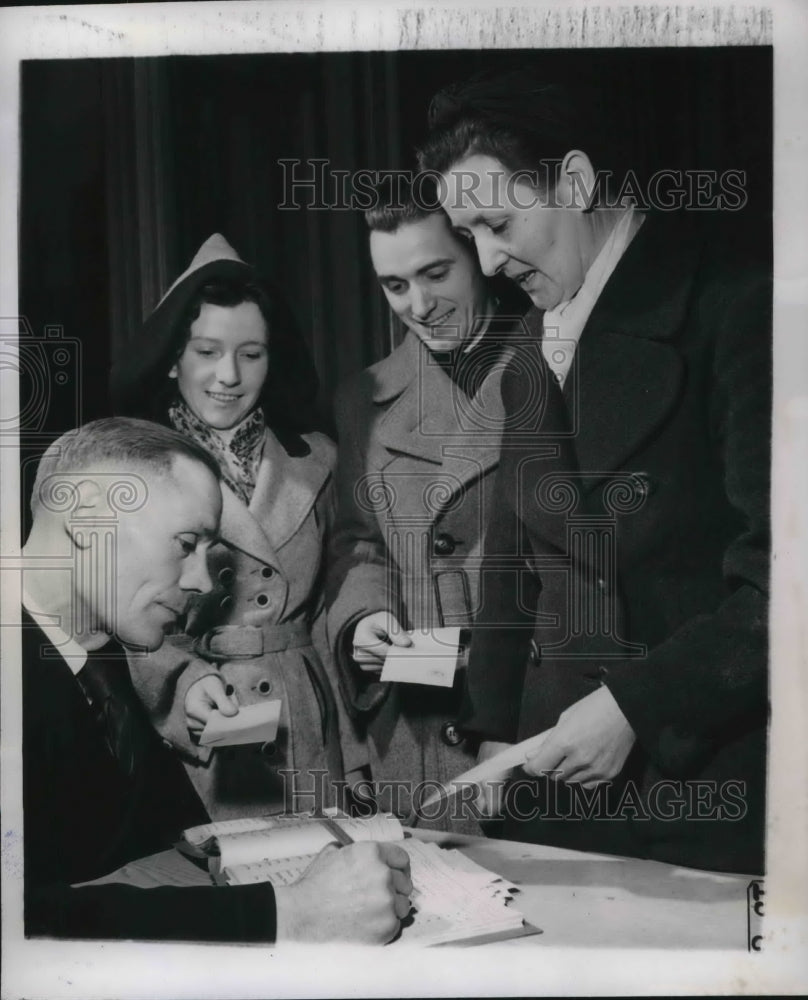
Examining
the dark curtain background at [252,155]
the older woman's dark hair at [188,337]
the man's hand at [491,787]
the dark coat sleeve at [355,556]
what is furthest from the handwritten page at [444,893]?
the dark curtain background at [252,155]

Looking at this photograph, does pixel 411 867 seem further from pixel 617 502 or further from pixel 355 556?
pixel 617 502

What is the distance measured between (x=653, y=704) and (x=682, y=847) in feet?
1.11

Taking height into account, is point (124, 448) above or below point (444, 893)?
above

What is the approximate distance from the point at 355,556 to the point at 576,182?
0.96 metres

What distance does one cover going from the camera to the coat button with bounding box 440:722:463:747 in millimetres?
2342

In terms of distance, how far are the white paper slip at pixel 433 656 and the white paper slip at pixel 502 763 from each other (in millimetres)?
195

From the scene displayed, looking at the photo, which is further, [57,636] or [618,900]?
[57,636]

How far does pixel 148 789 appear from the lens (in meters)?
2.39

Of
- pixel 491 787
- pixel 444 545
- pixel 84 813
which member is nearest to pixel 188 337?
pixel 444 545

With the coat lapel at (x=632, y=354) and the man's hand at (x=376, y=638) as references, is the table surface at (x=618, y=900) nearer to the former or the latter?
the man's hand at (x=376, y=638)

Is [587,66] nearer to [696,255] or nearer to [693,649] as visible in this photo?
[696,255]

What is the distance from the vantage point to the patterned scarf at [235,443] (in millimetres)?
2387

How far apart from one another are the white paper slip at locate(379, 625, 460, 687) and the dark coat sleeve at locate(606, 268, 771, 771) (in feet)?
1.15

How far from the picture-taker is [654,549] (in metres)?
2.30
